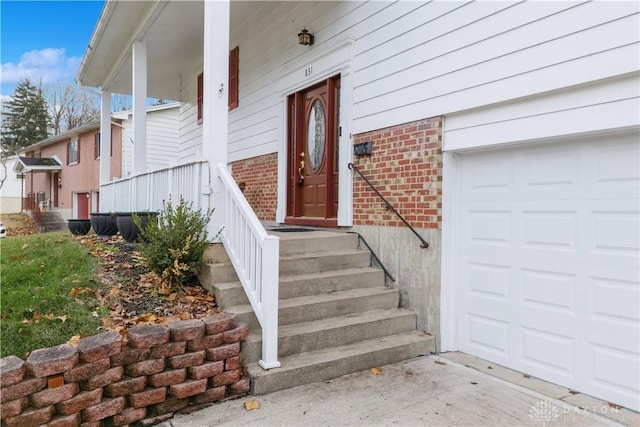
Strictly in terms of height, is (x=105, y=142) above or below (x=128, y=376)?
above

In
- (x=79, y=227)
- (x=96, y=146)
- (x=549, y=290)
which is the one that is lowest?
(x=549, y=290)

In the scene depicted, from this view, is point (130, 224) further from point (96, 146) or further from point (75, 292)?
point (96, 146)

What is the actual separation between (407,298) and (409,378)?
113 cm

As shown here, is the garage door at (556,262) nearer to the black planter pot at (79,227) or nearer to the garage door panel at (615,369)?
the garage door panel at (615,369)

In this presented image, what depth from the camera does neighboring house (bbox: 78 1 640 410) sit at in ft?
10.2

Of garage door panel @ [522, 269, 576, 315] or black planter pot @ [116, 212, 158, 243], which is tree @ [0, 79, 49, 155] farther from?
garage door panel @ [522, 269, 576, 315]

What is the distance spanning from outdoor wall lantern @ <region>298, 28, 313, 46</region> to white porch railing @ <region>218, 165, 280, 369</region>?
2.76 metres

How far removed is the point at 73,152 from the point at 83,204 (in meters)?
2.97

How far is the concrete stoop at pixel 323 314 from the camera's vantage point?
344 centimetres

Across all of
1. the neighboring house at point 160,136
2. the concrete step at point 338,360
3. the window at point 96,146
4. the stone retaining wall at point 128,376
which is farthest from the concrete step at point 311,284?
the window at point 96,146

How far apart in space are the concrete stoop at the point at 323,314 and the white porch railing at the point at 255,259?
0.13m

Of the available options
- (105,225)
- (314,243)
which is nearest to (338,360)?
(314,243)

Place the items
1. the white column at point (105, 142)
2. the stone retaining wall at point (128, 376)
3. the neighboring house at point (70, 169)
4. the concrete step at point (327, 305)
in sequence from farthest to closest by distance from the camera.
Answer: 1. the neighboring house at point (70, 169)
2. the white column at point (105, 142)
3. the concrete step at point (327, 305)
4. the stone retaining wall at point (128, 376)

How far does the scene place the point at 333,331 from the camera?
12.5ft
